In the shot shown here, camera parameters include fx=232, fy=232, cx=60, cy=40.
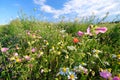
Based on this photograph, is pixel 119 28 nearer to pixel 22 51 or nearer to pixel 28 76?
pixel 22 51

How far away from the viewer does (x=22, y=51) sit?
322cm

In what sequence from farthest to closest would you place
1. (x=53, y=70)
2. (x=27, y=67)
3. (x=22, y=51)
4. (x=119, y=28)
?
1. (x=119, y=28)
2. (x=22, y=51)
3. (x=53, y=70)
4. (x=27, y=67)

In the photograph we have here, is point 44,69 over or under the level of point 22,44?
under

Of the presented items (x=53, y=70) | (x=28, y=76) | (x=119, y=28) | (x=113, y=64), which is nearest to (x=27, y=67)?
(x=28, y=76)

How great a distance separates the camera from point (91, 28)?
8.17 ft

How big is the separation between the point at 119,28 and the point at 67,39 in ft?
5.17

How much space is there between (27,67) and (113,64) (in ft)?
3.41

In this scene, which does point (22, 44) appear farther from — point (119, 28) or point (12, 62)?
point (119, 28)

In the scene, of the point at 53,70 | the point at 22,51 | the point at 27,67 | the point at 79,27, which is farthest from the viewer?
the point at 79,27

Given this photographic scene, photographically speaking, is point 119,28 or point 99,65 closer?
point 99,65

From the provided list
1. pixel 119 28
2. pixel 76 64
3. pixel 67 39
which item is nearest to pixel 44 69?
pixel 76 64

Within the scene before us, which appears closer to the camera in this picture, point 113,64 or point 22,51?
point 113,64

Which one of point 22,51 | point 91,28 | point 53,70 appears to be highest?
point 91,28

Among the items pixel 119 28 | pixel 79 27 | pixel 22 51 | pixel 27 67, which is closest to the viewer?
pixel 27 67
